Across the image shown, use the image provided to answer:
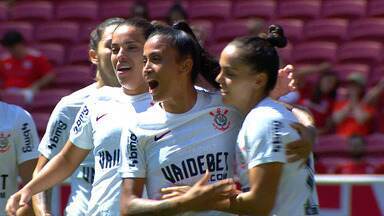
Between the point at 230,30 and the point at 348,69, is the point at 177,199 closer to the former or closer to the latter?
the point at 348,69

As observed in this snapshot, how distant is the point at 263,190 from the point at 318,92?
7.34 metres

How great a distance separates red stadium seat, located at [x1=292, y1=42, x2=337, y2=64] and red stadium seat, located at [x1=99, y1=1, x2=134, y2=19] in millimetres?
2347

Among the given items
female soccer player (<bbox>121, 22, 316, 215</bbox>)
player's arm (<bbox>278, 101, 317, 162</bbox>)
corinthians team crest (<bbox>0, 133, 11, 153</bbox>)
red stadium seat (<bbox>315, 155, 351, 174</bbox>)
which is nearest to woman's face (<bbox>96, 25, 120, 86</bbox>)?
corinthians team crest (<bbox>0, 133, 11, 153</bbox>)

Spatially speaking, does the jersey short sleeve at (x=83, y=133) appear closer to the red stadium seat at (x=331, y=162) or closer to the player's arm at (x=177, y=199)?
the player's arm at (x=177, y=199)

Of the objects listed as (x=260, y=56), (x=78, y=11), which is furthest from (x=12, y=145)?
(x=78, y=11)

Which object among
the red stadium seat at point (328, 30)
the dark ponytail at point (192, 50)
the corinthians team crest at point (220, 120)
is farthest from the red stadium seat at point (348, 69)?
the corinthians team crest at point (220, 120)

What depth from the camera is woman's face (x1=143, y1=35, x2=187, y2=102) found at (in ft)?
14.7

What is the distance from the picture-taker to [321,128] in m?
11.6

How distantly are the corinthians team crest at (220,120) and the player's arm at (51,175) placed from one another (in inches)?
35.0

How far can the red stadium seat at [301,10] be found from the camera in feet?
44.3

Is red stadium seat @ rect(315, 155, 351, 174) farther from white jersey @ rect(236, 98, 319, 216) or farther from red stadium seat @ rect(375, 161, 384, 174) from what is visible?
white jersey @ rect(236, 98, 319, 216)

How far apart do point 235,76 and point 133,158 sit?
510 mm

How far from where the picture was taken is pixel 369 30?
12.8 m

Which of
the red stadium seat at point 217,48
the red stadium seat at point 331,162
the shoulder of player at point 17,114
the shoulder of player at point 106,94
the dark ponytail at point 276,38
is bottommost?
the red stadium seat at point 331,162
